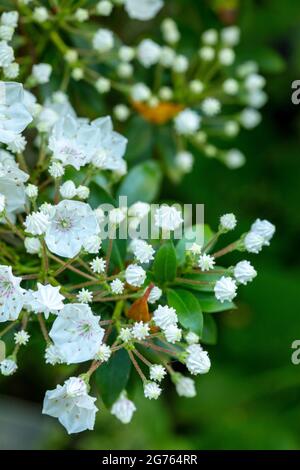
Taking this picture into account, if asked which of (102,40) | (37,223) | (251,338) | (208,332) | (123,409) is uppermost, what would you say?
(102,40)

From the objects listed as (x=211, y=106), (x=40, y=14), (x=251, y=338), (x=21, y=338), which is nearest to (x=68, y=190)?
(x=21, y=338)

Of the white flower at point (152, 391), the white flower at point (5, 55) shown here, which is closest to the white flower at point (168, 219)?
the white flower at point (152, 391)

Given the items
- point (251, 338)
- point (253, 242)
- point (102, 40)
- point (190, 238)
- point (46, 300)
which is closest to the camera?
point (46, 300)

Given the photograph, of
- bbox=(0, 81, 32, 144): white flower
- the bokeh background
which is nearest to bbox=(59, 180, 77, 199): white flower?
bbox=(0, 81, 32, 144): white flower

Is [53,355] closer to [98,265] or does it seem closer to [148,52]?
[98,265]
